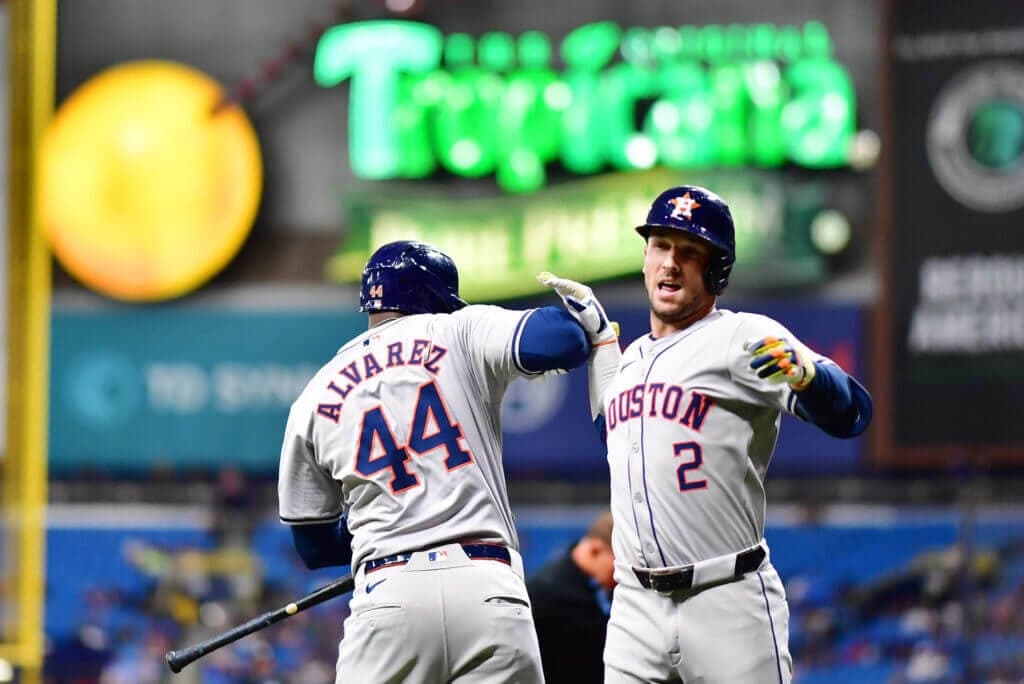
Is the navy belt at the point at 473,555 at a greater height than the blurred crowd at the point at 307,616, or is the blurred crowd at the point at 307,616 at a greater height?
the navy belt at the point at 473,555

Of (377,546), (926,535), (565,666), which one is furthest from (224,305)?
(377,546)

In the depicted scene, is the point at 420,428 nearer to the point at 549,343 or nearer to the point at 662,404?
the point at 549,343

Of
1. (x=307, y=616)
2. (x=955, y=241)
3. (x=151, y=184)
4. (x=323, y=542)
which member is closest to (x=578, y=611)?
(x=323, y=542)

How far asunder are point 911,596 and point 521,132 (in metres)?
4.04

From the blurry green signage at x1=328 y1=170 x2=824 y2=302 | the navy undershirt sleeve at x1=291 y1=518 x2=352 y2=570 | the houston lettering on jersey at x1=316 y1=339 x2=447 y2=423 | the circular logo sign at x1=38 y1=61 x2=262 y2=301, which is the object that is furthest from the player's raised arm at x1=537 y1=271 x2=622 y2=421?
the circular logo sign at x1=38 y1=61 x2=262 y2=301

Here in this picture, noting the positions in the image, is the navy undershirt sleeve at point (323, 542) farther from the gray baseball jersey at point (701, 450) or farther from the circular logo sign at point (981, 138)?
the circular logo sign at point (981, 138)

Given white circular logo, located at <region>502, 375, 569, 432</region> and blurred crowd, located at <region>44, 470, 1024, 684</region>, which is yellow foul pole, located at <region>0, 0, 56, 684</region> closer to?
blurred crowd, located at <region>44, 470, 1024, 684</region>

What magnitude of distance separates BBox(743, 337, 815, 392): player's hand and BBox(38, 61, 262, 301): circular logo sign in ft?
28.2

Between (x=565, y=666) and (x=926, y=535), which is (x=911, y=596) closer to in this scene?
(x=926, y=535)

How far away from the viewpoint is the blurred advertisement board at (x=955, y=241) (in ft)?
35.8

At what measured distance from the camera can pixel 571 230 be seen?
457 inches

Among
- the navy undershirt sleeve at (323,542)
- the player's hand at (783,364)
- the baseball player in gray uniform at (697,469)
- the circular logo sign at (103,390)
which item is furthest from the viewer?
the circular logo sign at (103,390)

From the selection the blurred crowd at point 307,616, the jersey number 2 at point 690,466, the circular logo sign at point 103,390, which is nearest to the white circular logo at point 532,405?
the blurred crowd at point 307,616

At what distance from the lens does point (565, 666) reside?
5160mm
